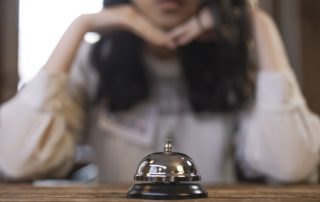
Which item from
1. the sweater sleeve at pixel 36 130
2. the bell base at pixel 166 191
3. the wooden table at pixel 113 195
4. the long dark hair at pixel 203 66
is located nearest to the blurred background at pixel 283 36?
the long dark hair at pixel 203 66

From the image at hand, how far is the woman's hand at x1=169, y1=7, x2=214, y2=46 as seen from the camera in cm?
105

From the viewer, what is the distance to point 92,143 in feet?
3.62

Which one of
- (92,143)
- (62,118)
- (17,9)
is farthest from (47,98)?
(17,9)

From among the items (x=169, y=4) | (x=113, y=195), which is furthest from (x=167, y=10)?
(x=113, y=195)

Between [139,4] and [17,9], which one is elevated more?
[17,9]

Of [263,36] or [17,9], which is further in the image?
[17,9]

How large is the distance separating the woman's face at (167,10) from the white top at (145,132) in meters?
0.10

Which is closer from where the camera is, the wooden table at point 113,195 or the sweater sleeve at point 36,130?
the wooden table at point 113,195

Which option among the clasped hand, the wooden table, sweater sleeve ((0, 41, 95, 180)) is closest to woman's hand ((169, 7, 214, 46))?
the clasped hand

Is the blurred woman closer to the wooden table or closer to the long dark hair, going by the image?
the long dark hair

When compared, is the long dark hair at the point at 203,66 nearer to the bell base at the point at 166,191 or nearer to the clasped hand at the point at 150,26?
the clasped hand at the point at 150,26

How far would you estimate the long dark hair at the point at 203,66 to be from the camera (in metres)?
1.08

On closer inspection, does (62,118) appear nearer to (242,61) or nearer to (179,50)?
(179,50)

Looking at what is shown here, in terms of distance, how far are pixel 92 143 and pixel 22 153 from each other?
0.20 metres
